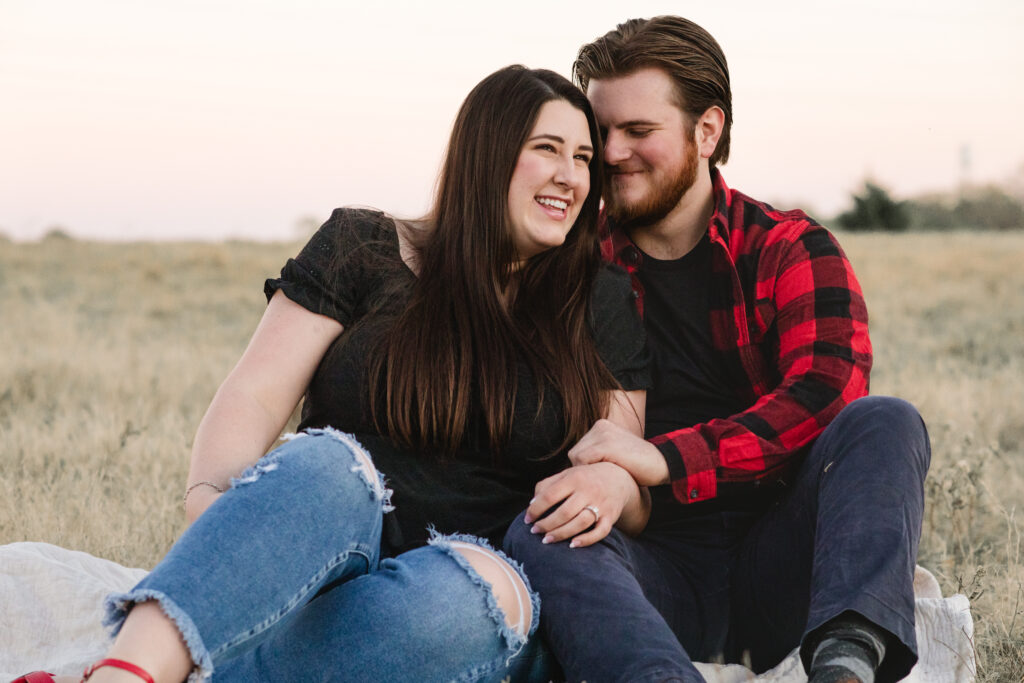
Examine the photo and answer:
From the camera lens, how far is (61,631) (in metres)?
3.04

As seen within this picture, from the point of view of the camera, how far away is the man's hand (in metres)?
2.62

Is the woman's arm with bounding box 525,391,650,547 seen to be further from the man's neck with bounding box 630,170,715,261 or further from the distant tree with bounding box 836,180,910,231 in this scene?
the distant tree with bounding box 836,180,910,231

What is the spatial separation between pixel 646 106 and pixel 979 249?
12477 mm

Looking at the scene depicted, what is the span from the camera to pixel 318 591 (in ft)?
7.13

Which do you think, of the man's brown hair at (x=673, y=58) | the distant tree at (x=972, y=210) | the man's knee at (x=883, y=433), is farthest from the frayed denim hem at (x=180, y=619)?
the distant tree at (x=972, y=210)

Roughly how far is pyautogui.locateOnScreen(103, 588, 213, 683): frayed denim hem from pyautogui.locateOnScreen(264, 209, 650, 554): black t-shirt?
0.75m

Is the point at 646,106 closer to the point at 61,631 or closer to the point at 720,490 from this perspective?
the point at 720,490

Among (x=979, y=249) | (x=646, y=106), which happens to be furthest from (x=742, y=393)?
(x=979, y=249)

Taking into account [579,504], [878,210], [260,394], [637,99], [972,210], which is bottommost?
[972,210]

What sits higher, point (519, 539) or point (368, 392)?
point (368, 392)

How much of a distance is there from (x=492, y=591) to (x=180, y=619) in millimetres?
709

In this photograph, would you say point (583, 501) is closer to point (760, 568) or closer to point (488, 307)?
point (760, 568)

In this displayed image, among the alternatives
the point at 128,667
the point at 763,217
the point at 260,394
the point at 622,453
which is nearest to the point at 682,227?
the point at 763,217

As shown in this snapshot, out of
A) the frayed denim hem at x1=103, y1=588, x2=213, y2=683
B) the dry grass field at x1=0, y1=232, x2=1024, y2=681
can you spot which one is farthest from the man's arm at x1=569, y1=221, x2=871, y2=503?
the frayed denim hem at x1=103, y1=588, x2=213, y2=683
